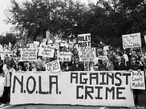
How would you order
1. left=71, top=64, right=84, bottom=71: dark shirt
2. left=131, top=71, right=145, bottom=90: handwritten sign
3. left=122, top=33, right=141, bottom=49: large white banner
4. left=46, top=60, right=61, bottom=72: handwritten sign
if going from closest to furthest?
left=131, top=71, right=145, bottom=90: handwritten sign
left=46, top=60, right=61, bottom=72: handwritten sign
left=122, top=33, right=141, bottom=49: large white banner
left=71, top=64, right=84, bottom=71: dark shirt

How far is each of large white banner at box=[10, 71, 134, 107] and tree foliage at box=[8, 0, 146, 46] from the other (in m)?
13.2

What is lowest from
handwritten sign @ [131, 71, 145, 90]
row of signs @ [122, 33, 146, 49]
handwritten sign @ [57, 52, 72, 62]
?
handwritten sign @ [131, 71, 145, 90]

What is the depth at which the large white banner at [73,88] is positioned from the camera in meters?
9.69

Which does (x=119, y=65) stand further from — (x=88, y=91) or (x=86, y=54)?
(x=88, y=91)

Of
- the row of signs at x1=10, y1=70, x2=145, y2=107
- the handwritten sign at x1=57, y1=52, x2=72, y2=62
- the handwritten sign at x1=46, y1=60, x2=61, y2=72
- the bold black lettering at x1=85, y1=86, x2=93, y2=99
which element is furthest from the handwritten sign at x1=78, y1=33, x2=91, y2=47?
the bold black lettering at x1=85, y1=86, x2=93, y2=99

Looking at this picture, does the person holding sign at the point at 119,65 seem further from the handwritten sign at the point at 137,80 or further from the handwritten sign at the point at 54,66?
the handwritten sign at the point at 54,66

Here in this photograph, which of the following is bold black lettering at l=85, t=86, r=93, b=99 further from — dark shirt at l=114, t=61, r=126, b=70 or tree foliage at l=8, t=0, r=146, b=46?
tree foliage at l=8, t=0, r=146, b=46

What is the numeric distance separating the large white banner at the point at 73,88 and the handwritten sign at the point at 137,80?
0.21 meters

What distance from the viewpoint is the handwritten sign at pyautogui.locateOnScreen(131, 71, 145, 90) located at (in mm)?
9320

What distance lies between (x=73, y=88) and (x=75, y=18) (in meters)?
22.5

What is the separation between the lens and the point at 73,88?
10172mm

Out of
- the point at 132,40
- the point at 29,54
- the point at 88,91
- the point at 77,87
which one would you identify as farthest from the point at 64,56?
the point at 88,91

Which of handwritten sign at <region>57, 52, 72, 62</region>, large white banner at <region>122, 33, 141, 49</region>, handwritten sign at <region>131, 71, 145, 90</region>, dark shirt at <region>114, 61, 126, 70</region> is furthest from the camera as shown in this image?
handwritten sign at <region>57, 52, 72, 62</region>

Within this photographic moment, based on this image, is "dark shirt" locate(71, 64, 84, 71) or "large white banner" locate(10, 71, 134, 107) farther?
Result: "dark shirt" locate(71, 64, 84, 71)
